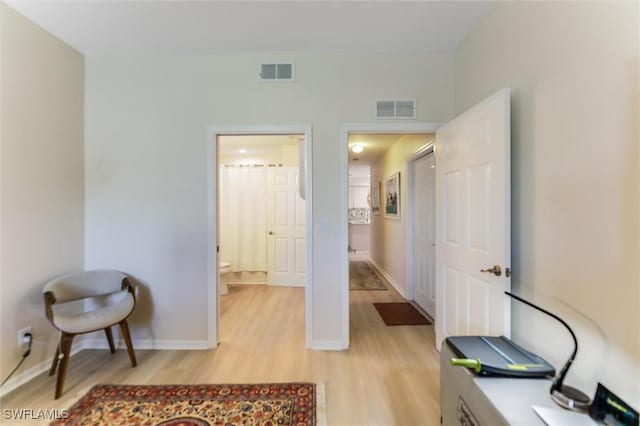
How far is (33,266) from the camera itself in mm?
2061

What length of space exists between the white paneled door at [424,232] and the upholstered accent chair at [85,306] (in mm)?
2976

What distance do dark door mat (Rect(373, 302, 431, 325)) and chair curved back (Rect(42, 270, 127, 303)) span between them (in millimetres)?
2635

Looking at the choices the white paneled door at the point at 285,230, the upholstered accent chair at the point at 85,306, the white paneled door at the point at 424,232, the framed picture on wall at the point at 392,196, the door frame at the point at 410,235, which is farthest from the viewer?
the white paneled door at the point at 285,230

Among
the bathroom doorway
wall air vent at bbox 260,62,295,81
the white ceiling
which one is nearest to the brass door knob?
the white ceiling

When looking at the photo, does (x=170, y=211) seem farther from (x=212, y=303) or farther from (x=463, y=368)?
(x=463, y=368)

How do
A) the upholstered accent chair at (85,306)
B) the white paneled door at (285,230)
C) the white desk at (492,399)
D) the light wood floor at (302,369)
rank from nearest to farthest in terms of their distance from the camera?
the white desk at (492,399) < the light wood floor at (302,369) < the upholstered accent chair at (85,306) < the white paneled door at (285,230)

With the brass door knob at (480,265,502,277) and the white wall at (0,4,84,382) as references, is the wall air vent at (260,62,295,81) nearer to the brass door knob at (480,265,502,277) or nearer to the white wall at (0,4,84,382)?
the white wall at (0,4,84,382)

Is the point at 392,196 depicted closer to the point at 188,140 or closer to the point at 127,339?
the point at 188,140

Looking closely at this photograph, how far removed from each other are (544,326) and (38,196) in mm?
3423

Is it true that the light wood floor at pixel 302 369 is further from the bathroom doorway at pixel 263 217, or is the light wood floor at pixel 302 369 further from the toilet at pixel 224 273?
the bathroom doorway at pixel 263 217

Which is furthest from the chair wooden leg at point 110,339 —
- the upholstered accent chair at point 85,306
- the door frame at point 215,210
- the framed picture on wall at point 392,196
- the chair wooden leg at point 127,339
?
the framed picture on wall at point 392,196

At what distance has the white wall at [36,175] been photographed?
1.90 meters

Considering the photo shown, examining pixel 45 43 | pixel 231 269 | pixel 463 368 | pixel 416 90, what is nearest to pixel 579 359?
pixel 463 368

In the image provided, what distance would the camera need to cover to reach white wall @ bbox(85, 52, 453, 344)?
8.08 ft
